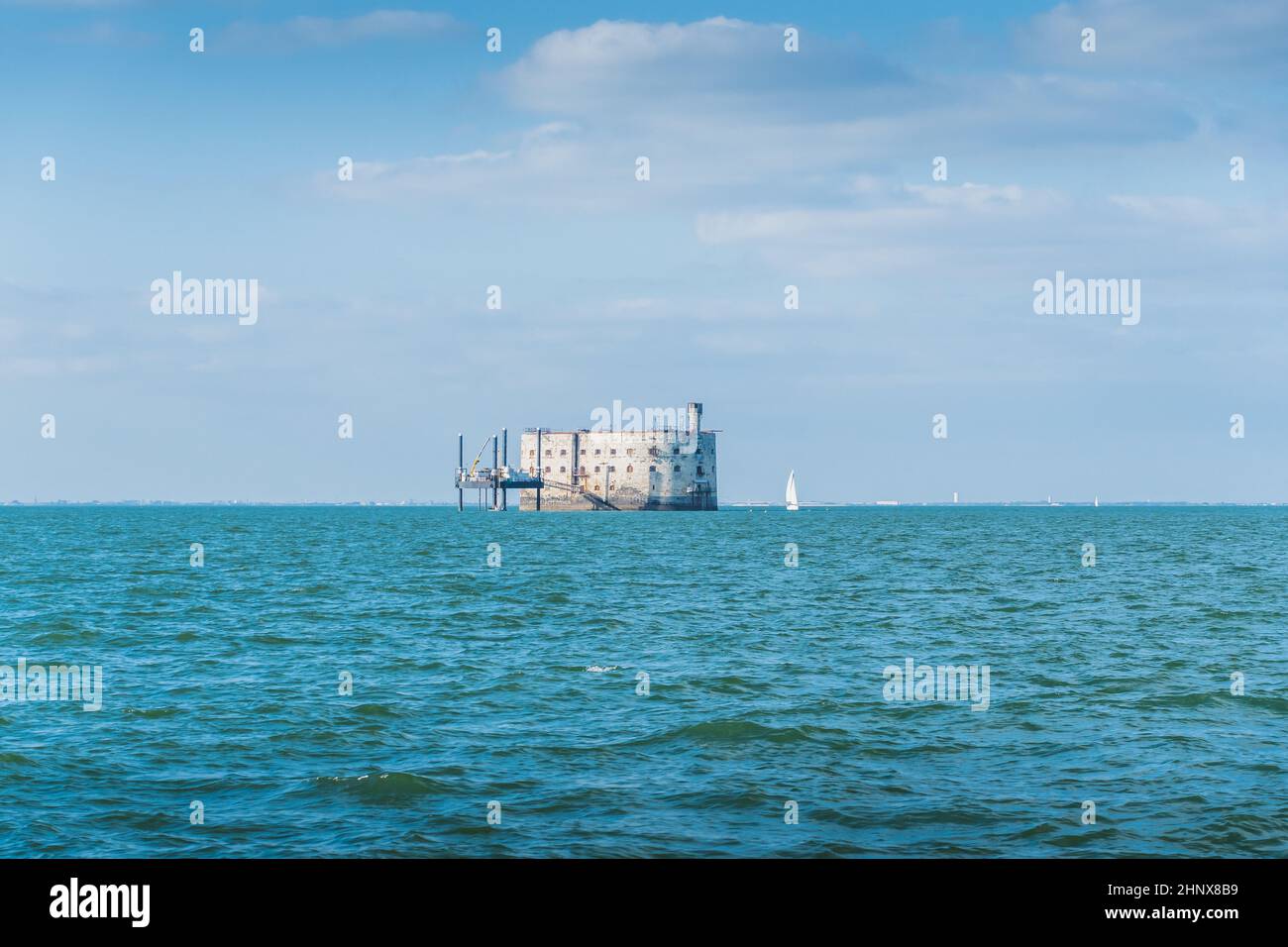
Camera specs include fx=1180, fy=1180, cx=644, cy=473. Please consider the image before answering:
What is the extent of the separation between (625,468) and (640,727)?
15990 centimetres

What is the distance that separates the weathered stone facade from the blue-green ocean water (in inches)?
5019

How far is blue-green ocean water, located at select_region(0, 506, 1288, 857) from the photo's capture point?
15219mm

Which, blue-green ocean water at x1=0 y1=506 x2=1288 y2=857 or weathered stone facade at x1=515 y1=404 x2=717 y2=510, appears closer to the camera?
blue-green ocean water at x1=0 y1=506 x2=1288 y2=857

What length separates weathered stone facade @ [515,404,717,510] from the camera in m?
179

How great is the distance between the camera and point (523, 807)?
53.4ft

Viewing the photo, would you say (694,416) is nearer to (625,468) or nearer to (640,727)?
(625,468)

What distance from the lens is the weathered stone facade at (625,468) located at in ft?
587

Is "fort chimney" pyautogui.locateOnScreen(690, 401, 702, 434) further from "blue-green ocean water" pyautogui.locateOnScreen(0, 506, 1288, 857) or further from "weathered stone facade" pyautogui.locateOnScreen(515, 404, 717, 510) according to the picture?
"blue-green ocean water" pyautogui.locateOnScreen(0, 506, 1288, 857)

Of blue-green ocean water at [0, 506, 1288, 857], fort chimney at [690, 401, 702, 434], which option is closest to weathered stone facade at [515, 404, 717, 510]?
fort chimney at [690, 401, 702, 434]

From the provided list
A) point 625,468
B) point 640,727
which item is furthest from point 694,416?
point 640,727

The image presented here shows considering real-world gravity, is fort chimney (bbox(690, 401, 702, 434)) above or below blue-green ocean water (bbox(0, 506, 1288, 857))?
above

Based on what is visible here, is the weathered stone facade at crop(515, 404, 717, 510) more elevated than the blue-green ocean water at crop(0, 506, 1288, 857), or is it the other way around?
the weathered stone facade at crop(515, 404, 717, 510)
